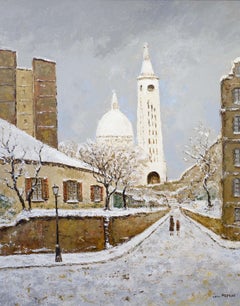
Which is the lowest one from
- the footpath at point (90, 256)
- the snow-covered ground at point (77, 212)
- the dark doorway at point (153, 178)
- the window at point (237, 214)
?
the footpath at point (90, 256)

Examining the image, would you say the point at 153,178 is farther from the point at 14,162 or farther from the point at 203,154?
the point at 14,162

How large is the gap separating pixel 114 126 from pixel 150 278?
1315 millimetres

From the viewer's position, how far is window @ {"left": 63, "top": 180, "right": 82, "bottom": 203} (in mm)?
5289

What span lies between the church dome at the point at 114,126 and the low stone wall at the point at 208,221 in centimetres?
84

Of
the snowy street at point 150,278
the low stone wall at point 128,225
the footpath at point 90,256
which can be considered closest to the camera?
the snowy street at point 150,278

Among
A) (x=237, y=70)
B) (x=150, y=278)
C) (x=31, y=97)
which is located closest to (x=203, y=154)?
(x=237, y=70)

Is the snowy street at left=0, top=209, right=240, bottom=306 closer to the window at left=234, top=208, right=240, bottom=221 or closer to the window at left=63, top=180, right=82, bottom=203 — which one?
the window at left=234, top=208, right=240, bottom=221

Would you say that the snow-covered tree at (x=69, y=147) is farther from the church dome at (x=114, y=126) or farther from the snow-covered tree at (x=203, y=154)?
the snow-covered tree at (x=203, y=154)

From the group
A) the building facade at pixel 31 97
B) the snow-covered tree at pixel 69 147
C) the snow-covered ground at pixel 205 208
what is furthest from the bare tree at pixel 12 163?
the snow-covered ground at pixel 205 208

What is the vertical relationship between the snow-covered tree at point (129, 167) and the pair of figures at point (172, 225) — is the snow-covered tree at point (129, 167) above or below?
above

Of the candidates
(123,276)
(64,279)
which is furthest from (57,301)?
(123,276)

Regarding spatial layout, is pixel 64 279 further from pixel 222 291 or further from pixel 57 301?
pixel 222 291

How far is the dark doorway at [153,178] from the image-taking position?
532 centimetres

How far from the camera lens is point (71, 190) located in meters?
5.29
